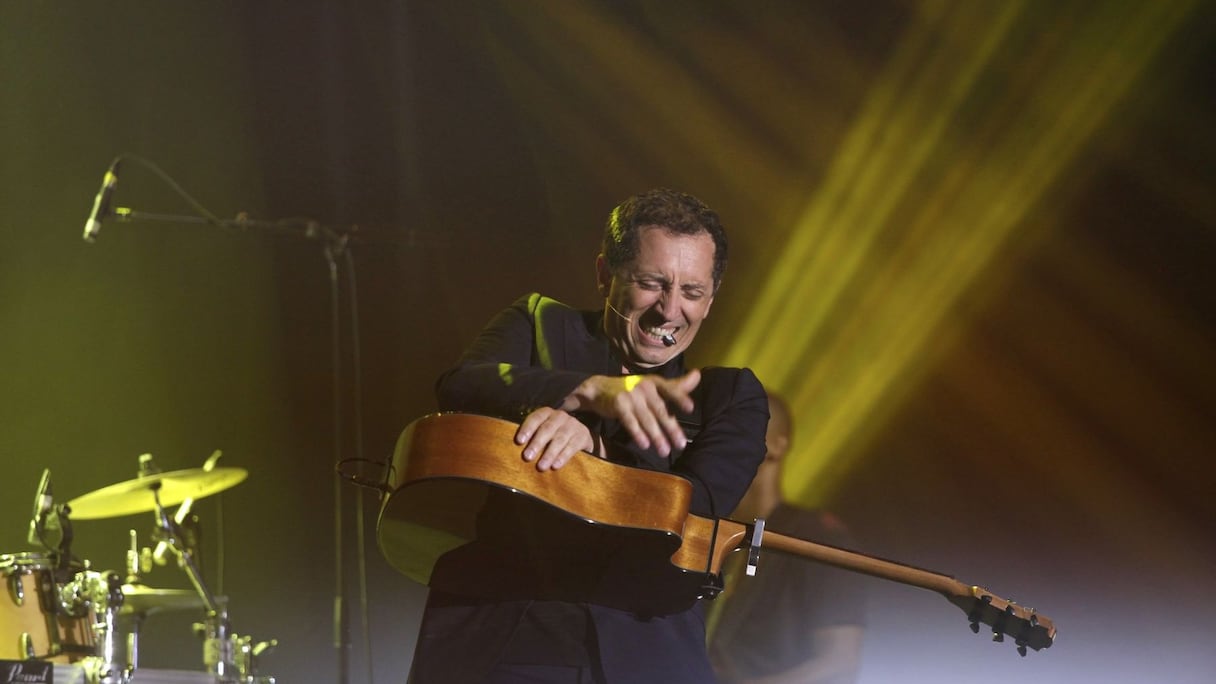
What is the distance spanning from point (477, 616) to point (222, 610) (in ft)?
10.9

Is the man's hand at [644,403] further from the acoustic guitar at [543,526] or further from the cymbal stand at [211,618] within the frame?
the cymbal stand at [211,618]

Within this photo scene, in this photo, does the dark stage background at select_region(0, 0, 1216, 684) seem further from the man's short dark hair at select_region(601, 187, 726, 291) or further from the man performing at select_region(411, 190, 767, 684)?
the man performing at select_region(411, 190, 767, 684)

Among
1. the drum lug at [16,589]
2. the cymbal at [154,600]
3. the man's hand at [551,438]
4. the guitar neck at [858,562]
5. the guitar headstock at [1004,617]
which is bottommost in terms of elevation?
the cymbal at [154,600]

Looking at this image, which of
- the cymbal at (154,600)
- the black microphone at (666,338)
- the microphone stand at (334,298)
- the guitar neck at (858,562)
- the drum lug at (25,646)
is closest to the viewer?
the guitar neck at (858,562)

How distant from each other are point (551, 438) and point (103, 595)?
335cm

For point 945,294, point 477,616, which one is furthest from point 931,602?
point 477,616

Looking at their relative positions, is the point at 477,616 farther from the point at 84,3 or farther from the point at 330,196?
the point at 84,3

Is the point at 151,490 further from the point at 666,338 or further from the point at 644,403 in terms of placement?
the point at 644,403

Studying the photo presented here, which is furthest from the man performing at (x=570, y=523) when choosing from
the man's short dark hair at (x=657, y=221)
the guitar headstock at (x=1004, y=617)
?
the guitar headstock at (x=1004, y=617)

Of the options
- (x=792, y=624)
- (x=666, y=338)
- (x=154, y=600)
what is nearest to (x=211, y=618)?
(x=154, y=600)

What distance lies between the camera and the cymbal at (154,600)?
4441 mm

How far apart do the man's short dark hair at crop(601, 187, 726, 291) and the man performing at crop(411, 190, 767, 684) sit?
11 centimetres

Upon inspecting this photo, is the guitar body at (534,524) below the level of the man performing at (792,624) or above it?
above

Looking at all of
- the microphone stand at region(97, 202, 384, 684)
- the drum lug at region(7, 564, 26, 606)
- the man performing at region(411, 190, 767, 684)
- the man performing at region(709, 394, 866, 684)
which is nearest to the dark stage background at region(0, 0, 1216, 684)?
the microphone stand at region(97, 202, 384, 684)
